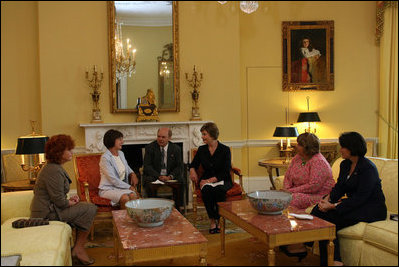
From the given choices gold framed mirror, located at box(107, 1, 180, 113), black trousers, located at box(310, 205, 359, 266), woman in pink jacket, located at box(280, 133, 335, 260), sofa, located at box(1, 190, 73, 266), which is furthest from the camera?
gold framed mirror, located at box(107, 1, 180, 113)

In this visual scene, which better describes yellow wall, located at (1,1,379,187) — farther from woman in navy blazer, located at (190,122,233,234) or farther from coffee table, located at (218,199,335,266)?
coffee table, located at (218,199,335,266)

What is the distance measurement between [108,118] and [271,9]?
3180mm

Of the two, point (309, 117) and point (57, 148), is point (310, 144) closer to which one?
point (57, 148)

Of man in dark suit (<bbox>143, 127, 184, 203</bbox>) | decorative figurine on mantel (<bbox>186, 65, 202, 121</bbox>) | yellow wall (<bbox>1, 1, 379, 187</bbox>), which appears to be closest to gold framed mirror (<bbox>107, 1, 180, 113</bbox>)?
yellow wall (<bbox>1, 1, 379, 187</bbox>)

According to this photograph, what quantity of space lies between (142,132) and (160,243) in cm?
363

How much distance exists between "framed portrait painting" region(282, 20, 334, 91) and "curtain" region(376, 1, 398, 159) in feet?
2.65

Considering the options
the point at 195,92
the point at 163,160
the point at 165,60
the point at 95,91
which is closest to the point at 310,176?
the point at 163,160

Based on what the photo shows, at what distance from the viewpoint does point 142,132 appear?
6031 mm

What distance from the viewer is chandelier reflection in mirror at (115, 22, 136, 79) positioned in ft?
19.7

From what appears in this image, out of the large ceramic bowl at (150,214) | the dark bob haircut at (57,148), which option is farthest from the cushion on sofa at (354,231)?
the dark bob haircut at (57,148)

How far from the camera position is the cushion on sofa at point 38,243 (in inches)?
95.0

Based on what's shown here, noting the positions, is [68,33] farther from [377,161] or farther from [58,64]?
[377,161]

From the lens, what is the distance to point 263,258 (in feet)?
11.5

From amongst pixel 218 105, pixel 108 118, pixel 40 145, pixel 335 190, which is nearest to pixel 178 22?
pixel 218 105
